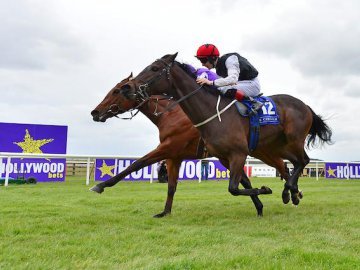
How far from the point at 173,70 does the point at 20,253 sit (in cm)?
302

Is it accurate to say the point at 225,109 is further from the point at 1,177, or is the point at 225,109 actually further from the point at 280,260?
the point at 1,177

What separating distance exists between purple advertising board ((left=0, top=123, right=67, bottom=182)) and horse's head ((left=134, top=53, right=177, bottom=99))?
11892mm

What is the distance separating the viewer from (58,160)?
1617 centimetres

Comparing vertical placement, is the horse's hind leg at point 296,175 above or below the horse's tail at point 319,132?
below

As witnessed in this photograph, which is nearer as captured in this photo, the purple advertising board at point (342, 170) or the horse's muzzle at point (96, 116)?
the horse's muzzle at point (96, 116)

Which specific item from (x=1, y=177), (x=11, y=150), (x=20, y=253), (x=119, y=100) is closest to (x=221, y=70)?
(x=119, y=100)

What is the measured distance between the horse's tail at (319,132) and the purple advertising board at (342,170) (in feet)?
48.9

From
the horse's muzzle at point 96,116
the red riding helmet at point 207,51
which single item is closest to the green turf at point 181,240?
the horse's muzzle at point 96,116

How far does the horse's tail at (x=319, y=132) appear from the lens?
7.22 metres

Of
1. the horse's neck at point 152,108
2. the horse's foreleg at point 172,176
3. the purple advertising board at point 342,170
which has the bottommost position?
the horse's foreleg at point 172,176

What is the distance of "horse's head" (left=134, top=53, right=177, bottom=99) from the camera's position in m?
5.10

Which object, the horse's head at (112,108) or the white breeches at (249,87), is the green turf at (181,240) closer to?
the horse's head at (112,108)

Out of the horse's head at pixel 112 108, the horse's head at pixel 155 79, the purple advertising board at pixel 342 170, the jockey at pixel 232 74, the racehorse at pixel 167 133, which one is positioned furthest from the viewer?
the purple advertising board at pixel 342 170

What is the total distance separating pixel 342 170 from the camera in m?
21.2
